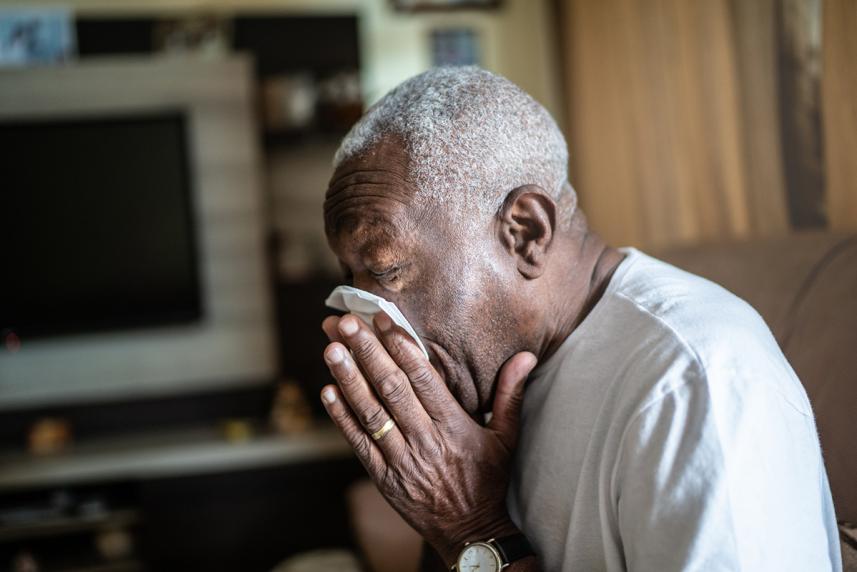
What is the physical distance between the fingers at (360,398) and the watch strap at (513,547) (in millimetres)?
182

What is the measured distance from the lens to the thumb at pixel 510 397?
40.0 inches

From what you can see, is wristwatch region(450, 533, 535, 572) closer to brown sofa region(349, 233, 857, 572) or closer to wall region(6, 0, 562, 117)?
brown sofa region(349, 233, 857, 572)

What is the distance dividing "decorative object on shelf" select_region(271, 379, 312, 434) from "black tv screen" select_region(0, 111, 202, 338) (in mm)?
529

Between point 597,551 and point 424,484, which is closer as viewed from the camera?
point 597,551

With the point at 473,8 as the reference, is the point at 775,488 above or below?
below

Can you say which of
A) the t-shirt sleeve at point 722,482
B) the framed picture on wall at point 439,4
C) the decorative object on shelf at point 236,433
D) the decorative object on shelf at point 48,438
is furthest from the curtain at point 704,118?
the decorative object on shelf at point 48,438

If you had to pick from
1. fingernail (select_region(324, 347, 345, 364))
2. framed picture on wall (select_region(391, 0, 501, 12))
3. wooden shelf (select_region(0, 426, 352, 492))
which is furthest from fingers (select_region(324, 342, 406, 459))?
framed picture on wall (select_region(391, 0, 501, 12))

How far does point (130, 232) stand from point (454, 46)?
1.66 metres

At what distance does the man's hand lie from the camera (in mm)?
953

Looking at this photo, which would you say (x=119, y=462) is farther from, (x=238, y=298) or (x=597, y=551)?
(x=597, y=551)

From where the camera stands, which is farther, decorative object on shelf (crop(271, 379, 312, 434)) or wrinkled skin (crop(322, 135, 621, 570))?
decorative object on shelf (crop(271, 379, 312, 434))

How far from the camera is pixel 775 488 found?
0.72 meters

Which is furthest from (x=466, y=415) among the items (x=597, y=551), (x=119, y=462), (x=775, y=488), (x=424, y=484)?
(x=119, y=462)

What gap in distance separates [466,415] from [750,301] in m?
0.60
